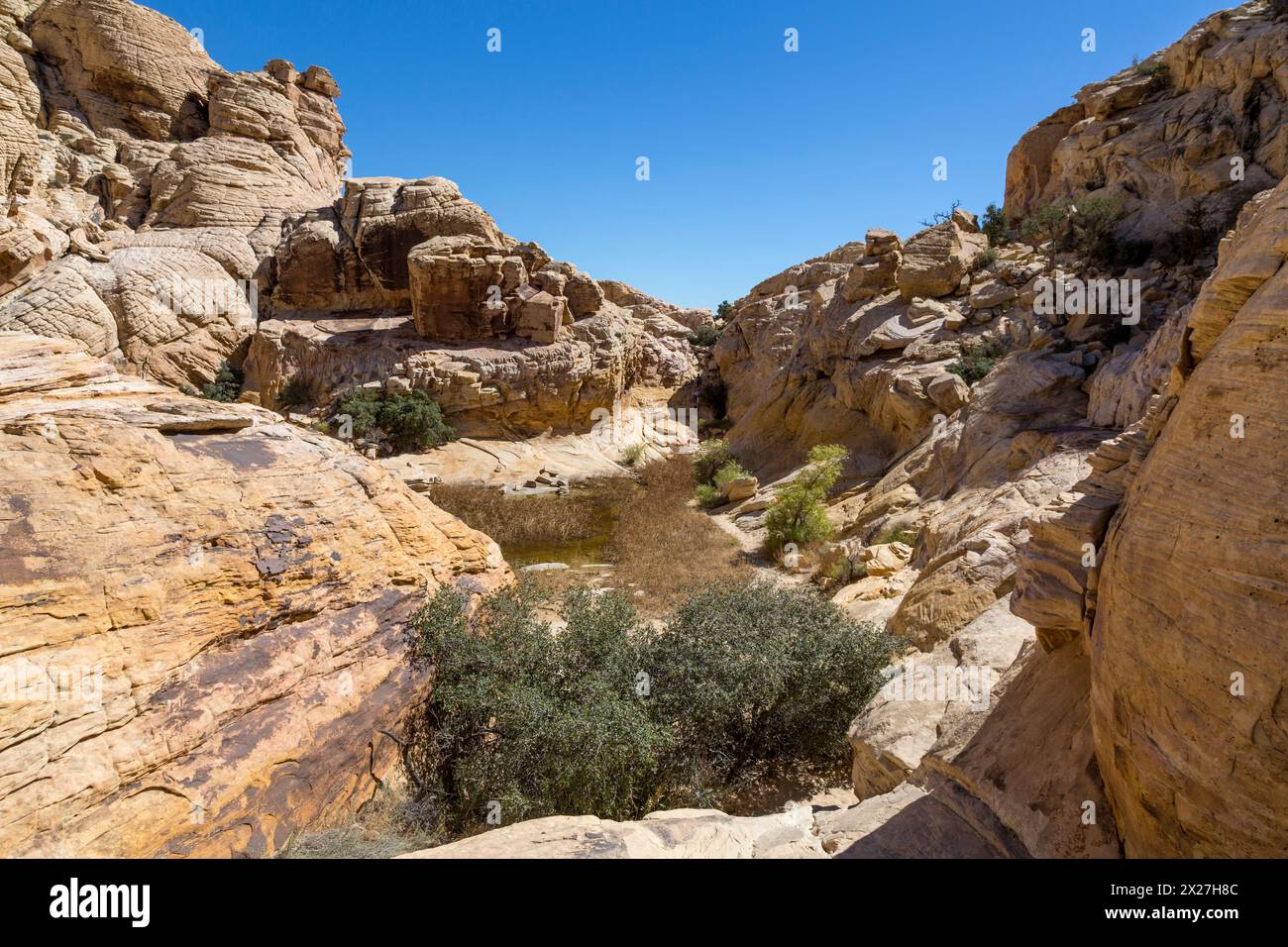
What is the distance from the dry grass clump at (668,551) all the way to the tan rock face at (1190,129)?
585 inches

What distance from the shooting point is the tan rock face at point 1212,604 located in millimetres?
2084

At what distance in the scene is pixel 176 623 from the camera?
4.19 m

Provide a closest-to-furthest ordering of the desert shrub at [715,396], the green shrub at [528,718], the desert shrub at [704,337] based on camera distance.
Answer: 1. the green shrub at [528,718]
2. the desert shrub at [715,396]
3. the desert shrub at [704,337]

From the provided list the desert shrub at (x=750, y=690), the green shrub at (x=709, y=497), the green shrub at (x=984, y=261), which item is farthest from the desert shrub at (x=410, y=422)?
the green shrub at (x=984, y=261)

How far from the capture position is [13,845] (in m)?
2.94

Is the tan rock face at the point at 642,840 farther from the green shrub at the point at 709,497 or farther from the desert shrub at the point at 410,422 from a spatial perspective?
the desert shrub at the point at 410,422

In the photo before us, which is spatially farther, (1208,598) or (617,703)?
(617,703)

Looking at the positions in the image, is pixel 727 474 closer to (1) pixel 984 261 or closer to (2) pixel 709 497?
(2) pixel 709 497

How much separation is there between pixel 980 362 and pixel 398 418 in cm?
2055

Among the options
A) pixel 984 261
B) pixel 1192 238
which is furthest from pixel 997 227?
pixel 1192 238
